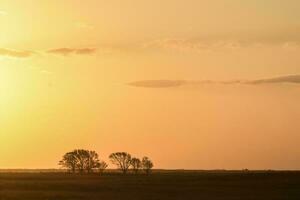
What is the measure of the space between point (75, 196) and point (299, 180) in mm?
32421

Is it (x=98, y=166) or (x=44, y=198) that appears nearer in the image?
(x=44, y=198)

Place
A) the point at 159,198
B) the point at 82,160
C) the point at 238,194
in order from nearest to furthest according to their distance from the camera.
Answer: the point at 159,198 → the point at 238,194 → the point at 82,160

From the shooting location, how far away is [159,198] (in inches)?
2318

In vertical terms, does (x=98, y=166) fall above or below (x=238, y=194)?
above

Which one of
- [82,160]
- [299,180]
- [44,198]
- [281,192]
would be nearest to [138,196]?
[44,198]

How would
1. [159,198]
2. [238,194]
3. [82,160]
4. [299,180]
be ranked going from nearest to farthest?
1. [159,198]
2. [238,194]
3. [299,180]
4. [82,160]

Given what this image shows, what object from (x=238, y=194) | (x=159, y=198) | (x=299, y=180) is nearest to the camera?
(x=159, y=198)

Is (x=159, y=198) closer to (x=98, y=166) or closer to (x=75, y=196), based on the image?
(x=75, y=196)

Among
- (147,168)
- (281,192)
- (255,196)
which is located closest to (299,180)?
(281,192)

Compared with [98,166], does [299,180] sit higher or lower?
lower

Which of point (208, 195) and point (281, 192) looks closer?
point (208, 195)

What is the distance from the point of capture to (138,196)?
61094 millimetres

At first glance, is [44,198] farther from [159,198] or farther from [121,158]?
[121,158]

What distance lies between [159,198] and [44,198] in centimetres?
1014
